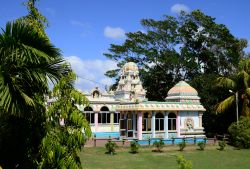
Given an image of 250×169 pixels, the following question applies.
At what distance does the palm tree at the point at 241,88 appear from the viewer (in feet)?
102

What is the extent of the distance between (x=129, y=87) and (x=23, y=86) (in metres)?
27.7

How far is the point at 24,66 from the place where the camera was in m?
7.69

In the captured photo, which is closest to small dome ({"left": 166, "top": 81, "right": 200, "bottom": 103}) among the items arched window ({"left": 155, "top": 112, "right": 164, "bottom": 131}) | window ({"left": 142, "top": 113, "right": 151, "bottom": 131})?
arched window ({"left": 155, "top": 112, "right": 164, "bottom": 131})

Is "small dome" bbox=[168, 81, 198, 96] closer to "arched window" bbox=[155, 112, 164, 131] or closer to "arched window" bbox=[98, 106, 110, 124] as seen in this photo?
"arched window" bbox=[155, 112, 164, 131]

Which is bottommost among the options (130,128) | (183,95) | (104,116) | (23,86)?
(130,128)

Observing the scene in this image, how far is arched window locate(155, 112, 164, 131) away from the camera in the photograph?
30984mm

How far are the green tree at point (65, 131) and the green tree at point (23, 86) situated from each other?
0.25 metres

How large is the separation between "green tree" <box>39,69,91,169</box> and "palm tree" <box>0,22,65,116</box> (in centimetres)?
37

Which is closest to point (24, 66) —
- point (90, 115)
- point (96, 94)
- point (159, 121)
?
point (159, 121)

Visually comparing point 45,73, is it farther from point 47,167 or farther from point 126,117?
point 126,117

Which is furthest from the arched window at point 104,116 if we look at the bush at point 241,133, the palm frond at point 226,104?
the bush at point 241,133

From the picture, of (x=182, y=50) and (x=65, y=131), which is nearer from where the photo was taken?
(x=65, y=131)

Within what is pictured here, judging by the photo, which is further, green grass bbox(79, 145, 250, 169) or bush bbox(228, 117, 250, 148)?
bush bbox(228, 117, 250, 148)

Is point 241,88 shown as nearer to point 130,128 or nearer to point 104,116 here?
point 130,128
